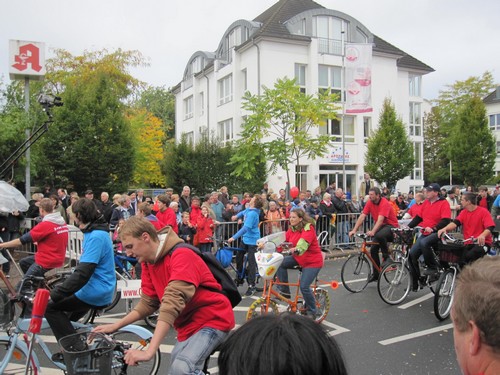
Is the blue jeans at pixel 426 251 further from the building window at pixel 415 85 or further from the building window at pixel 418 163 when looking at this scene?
the building window at pixel 415 85

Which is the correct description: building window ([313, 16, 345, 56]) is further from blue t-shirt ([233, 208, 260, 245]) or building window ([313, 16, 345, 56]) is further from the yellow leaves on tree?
blue t-shirt ([233, 208, 260, 245])

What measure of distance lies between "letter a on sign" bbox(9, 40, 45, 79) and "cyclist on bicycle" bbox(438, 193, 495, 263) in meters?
14.8

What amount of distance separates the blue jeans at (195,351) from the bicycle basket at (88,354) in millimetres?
449

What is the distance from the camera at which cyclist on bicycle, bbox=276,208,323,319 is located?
21.9 ft

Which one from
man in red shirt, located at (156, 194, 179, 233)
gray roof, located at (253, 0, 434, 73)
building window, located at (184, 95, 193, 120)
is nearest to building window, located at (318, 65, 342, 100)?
gray roof, located at (253, 0, 434, 73)

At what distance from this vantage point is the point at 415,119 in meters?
41.0

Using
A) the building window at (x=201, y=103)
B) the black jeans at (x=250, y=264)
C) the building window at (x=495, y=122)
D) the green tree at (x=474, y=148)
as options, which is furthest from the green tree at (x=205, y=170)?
the building window at (x=495, y=122)

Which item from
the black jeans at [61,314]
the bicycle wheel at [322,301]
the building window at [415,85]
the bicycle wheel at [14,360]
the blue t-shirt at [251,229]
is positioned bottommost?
the bicycle wheel at [322,301]

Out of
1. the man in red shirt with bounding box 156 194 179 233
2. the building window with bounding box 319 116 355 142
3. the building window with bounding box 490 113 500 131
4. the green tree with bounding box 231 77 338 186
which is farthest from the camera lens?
the building window with bounding box 490 113 500 131

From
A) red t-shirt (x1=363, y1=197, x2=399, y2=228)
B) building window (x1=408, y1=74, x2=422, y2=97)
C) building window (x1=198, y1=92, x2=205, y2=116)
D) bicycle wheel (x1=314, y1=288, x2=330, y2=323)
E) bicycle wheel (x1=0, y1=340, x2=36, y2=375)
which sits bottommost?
bicycle wheel (x1=314, y1=288, x2=330, y2=323)

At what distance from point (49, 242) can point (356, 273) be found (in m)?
5.64

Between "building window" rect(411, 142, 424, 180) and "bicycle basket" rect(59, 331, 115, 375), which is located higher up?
"building window" rect(411, 142, 424, 180)

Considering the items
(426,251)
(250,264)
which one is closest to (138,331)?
(250,264)

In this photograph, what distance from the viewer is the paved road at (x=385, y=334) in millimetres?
5230
